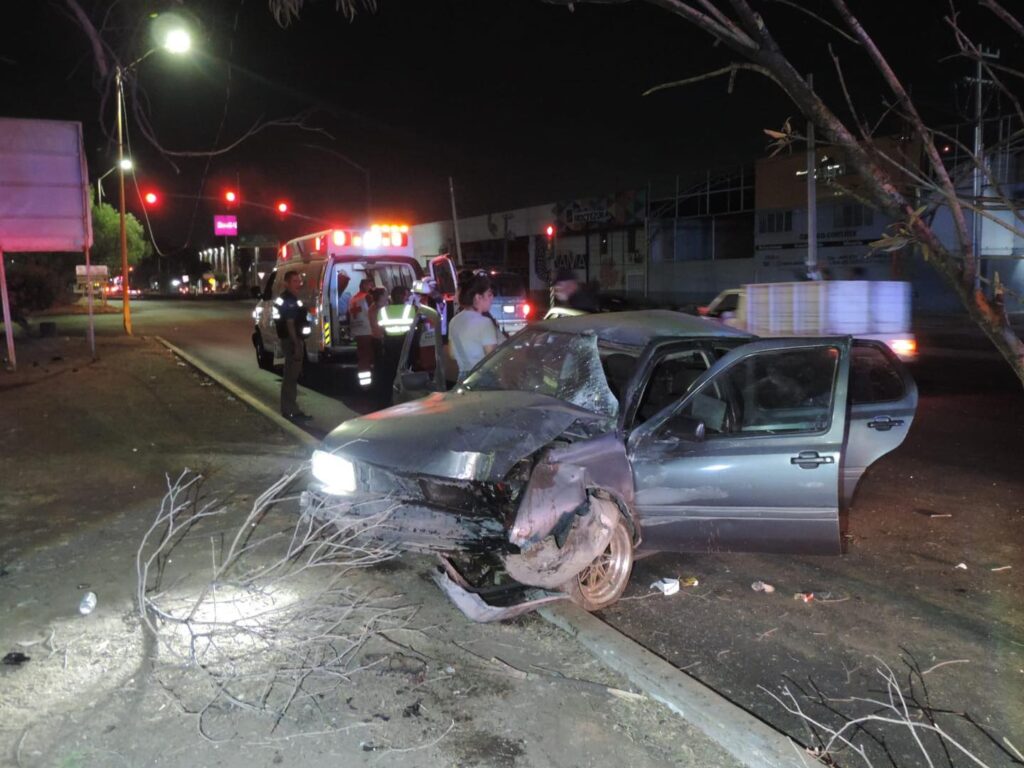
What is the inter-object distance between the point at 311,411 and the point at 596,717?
300 inches

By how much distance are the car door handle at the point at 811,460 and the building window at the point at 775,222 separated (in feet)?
111

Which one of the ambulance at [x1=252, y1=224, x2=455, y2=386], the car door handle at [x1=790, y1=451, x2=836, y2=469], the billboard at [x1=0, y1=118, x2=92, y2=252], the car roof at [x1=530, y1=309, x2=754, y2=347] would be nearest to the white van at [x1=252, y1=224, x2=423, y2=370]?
the ambulance at [x1=252, y1=224, x2=455, y2=386]

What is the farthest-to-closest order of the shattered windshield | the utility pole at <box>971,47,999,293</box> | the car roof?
the car roof → the shattered windshield → the utility pole at <box>971,47,999,293</box>

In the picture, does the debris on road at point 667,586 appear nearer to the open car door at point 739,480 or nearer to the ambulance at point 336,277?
the open car door at point 739,480

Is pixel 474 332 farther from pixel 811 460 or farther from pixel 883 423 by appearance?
pixel 883 423

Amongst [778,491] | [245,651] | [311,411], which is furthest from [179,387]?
[778,491]

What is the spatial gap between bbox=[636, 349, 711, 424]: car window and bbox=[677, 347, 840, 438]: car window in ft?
0.57

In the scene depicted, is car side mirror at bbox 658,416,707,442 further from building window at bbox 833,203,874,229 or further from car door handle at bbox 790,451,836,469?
building window at bbox 833,203,874,229

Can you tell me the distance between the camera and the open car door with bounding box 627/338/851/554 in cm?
457

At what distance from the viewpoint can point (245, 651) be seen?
13.0 ft

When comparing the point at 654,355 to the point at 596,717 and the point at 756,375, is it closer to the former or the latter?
the point at 756,375

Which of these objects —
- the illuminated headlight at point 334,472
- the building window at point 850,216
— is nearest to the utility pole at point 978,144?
the illuminated headlight at point 334,472

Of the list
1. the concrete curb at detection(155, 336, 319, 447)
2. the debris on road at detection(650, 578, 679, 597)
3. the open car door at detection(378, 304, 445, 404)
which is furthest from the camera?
the concrete curb at detection(155, 336, 319, 447)

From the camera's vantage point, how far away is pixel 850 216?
3347 cm
